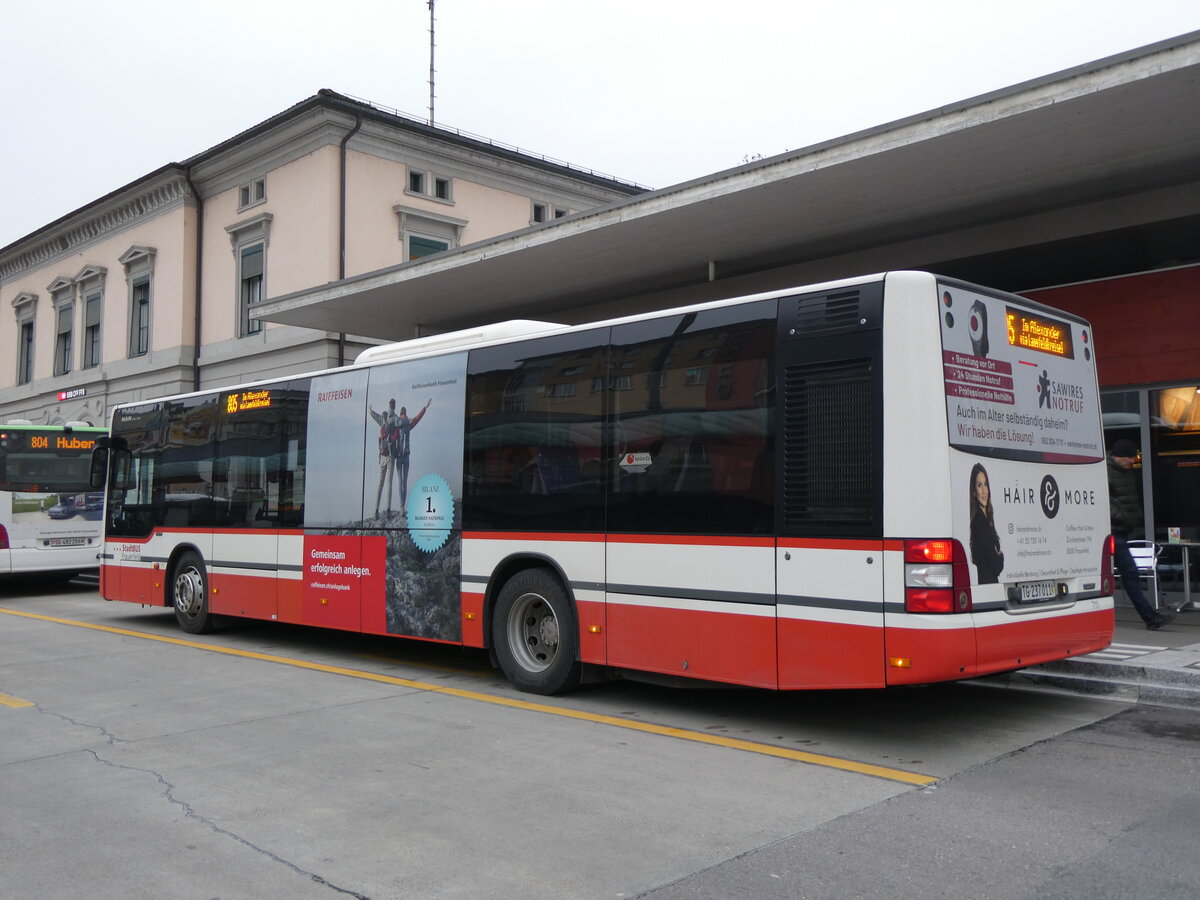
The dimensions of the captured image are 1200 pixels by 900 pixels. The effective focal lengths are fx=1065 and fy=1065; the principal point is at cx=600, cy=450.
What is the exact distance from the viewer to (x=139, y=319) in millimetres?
31359

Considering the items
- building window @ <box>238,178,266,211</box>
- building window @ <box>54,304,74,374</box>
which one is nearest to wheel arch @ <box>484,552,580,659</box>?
building window @ <box>238,178,266,211</box>

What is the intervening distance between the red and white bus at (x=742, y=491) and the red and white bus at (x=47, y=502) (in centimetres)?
1006

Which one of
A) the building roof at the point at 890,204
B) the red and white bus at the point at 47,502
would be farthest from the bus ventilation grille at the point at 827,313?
the red and white bus at the point at 47,502

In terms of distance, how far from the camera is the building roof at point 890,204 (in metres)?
9.43

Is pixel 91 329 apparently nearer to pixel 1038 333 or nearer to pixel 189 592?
pixel 189 592

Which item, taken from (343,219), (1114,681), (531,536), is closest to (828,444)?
(531,536)

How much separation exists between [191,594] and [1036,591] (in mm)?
9834

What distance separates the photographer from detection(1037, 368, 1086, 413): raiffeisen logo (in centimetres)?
723

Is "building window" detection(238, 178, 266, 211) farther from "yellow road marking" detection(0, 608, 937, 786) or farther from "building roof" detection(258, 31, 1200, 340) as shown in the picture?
"yellow road marking" detection(0, 608, 937, 786)

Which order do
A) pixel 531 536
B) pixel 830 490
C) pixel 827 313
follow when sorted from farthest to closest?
pixel 531 536, pixel 827 313, pixel 830 490

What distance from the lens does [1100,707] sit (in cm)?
782

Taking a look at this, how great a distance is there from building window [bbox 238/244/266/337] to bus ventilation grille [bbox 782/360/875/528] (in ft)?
72.0

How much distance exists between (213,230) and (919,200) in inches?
853

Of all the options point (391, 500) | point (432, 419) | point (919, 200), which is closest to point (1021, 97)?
point (919, 200)
